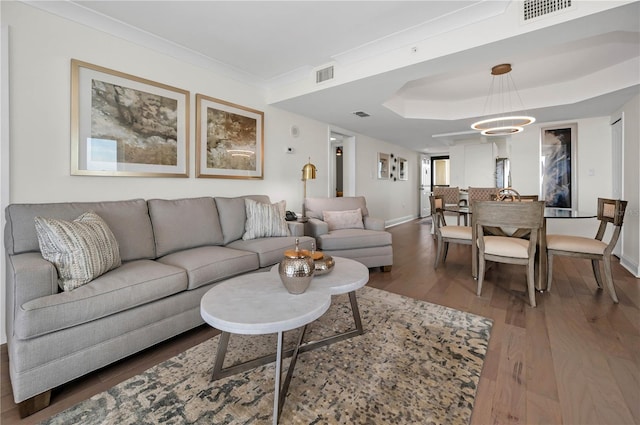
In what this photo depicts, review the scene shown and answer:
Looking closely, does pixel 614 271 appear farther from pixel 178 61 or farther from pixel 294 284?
pixel 178 61

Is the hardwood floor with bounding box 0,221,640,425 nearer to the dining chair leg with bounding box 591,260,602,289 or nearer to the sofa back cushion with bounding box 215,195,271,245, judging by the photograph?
the dining chair leg with bounding box 591,260,602,289

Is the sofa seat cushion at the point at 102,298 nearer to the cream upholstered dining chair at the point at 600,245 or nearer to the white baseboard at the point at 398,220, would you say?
the cream upholstered dining chair at the point at 600,245

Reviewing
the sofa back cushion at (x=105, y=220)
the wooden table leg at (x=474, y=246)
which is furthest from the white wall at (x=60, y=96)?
the wooden table leg at (x=474, y=246)

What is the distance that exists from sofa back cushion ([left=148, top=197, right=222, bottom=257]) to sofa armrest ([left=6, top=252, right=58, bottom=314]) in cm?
90

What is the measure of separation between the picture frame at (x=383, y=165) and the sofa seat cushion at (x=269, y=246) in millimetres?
4387

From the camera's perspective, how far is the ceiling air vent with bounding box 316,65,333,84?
3244mm

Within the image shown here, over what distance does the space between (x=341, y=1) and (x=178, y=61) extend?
181cm

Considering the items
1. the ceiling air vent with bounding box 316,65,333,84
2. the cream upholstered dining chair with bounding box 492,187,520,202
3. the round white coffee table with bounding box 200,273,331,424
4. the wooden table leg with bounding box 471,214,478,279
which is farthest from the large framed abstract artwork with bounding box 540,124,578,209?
the round white coffee table with bounding box 200,273,331,424

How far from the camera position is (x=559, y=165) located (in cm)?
505

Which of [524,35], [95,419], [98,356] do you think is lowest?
[95,419]

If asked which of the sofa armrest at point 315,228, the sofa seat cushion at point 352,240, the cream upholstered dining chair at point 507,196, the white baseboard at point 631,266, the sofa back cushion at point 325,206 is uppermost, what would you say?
the cream upholstered dining chair at point 507,196

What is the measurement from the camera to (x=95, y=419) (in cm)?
127

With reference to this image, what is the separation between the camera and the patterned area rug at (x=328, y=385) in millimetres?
1290

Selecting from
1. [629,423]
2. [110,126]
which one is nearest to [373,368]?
[629,423]
